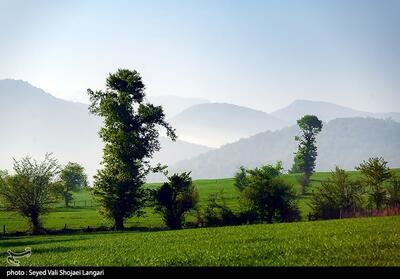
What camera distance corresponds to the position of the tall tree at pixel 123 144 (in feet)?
190

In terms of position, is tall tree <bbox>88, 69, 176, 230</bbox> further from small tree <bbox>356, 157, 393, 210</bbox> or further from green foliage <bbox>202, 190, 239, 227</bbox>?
small tree <bbox>356, 157, 393, 210</bbox>

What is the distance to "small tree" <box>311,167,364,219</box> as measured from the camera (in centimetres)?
5819

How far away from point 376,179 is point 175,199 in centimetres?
2988

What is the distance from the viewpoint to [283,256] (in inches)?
714

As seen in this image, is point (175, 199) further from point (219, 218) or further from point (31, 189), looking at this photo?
point (31, 189)

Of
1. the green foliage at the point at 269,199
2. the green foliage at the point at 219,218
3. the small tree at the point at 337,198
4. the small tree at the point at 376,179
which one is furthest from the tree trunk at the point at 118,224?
the small tree at the point at 376,179

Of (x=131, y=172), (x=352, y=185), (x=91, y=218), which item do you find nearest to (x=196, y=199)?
(x=131, y=172)

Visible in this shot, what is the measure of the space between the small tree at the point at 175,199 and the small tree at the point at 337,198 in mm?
17462

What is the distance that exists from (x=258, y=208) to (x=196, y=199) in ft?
28.2

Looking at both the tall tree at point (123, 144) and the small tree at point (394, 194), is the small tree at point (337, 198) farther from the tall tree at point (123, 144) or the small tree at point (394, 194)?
the tall tree at point (123, 144)

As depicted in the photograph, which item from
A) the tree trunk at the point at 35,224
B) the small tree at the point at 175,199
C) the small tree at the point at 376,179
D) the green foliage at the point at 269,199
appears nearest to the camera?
the green foliage at the point at 269,199

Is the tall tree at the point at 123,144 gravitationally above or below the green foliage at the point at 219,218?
above
